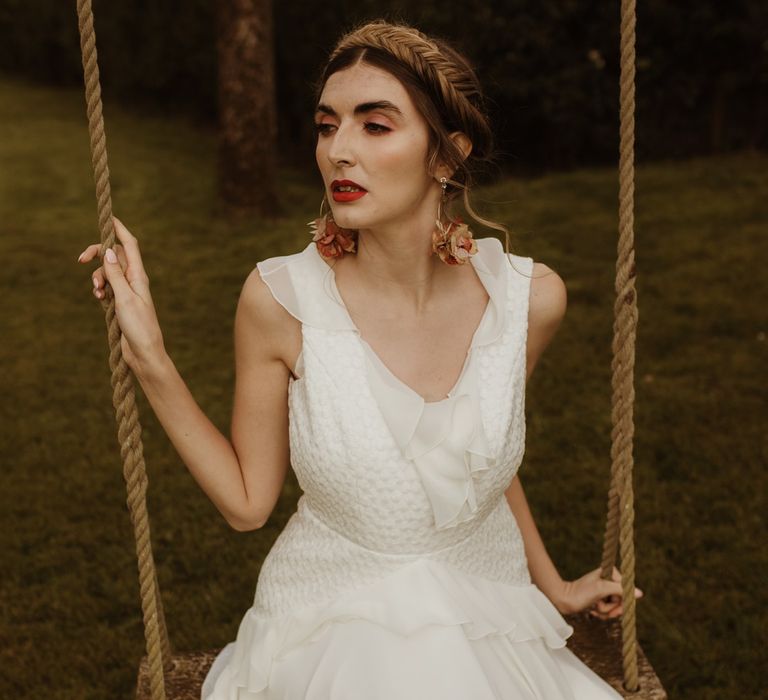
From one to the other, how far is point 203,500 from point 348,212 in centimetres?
240

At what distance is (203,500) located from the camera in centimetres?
421

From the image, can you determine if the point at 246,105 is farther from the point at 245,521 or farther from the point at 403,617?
the point at 403,617

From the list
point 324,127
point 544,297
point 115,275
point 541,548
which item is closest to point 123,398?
point 115,275

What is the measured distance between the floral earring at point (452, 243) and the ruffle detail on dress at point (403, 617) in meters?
0.64

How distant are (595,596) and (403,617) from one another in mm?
607

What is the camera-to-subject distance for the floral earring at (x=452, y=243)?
2.24m

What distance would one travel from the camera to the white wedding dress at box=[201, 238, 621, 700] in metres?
1.96

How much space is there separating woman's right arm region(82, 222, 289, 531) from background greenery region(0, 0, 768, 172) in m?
5.46

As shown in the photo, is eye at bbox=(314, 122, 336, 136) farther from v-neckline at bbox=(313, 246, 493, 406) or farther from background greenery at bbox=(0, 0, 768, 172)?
background greenery at bbox=(0, 0, 768, 172)

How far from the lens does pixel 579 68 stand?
853 centimetres

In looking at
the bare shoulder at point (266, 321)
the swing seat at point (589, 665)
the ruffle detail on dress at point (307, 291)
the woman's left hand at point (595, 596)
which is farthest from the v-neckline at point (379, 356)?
the swing seat at point (589, 665)

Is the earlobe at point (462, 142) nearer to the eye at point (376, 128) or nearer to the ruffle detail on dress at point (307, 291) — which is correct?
the eye at point (376, 128)

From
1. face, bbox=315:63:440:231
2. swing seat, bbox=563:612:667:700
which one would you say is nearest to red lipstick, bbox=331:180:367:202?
face, bbox=315:63:440:231

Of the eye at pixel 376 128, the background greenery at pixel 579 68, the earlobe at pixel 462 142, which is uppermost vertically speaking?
the background greenery at pixel 579 68
